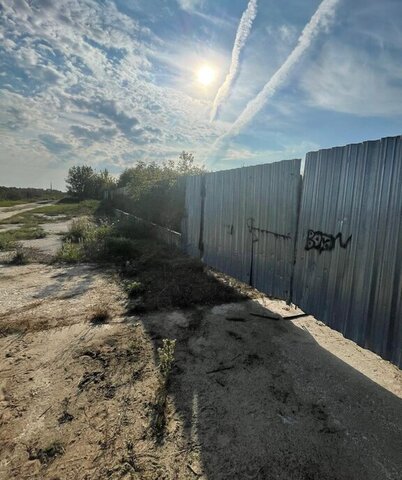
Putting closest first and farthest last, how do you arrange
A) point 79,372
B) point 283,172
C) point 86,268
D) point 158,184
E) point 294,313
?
point 79,372 < point 283,172 < point 294,313 < point 86,268 < point 158,184

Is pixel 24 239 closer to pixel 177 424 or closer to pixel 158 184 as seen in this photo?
pixel 158 184

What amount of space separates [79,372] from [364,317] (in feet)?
10.1

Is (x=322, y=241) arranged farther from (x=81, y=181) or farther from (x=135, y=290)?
(x=81, y=181)

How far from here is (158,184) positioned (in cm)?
1066

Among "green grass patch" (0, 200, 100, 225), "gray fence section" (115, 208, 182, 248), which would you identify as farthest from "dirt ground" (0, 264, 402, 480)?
"green grass patch" (0, 200, 100, 225)

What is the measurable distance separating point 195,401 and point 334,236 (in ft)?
7.84

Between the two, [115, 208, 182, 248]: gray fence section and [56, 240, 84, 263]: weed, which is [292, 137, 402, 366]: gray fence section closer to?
[115, 208, 182, 248]: gray fence section

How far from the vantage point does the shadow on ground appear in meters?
2.11

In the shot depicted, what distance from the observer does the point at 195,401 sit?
272cm

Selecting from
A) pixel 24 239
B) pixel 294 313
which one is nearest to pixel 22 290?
pixel 294 313

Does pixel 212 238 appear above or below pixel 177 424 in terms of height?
above

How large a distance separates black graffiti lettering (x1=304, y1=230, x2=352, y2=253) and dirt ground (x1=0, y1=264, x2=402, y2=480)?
4.18 feet

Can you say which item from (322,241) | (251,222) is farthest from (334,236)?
(251,222)

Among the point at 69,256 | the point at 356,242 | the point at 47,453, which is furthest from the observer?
the point at 69,256
